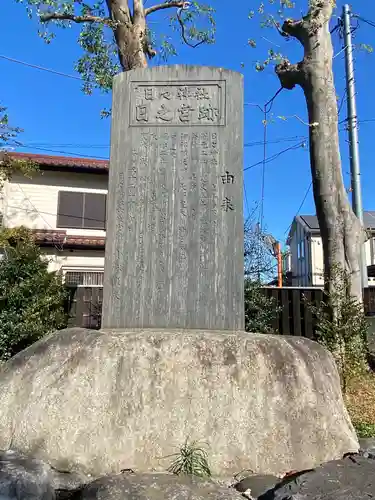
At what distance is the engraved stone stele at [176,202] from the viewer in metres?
4.66

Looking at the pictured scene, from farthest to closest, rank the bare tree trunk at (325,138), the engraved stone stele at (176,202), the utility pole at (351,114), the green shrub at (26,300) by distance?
1. the utility pole at (351,114)
2. the green shrub at (26,300)
3. the bare tree trunk at (325,138)
4. the engraved stone stele at (176,202)

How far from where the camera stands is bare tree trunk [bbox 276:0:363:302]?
8.26 meters

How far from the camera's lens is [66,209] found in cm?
1664

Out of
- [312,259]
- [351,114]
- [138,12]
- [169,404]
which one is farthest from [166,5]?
[312,259]

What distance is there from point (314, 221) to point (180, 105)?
23116 millimetres

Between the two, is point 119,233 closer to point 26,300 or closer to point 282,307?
point 26,300

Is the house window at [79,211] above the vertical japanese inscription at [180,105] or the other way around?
above

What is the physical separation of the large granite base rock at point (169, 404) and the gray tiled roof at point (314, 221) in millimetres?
22301

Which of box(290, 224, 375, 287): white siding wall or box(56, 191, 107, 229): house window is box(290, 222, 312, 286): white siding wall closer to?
box(290, 224, 375, 287): white siding wall

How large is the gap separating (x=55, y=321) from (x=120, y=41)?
5.84 meters

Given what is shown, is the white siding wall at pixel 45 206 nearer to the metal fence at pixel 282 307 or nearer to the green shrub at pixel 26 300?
the metal fence at pixel 282 307

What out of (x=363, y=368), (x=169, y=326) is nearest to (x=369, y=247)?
(x=363, y=368)

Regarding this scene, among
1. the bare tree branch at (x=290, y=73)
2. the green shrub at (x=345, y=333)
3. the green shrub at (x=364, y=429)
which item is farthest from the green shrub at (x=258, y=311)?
the bare tree branch at (x=290, y=73)

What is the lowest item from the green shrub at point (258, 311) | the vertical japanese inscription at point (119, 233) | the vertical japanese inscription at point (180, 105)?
the green shrub at point (258, 311)
